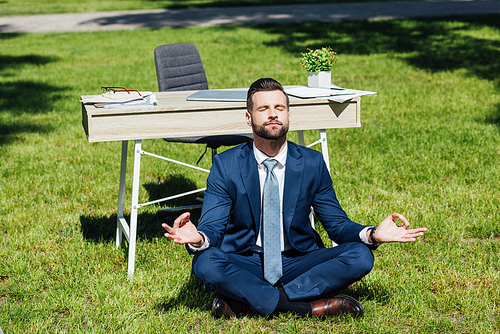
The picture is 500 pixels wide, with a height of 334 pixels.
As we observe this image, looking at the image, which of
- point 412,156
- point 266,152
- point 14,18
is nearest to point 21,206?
point 266,152

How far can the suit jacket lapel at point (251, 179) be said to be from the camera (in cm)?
328

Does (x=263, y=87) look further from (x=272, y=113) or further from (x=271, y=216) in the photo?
(x=271, y=216)

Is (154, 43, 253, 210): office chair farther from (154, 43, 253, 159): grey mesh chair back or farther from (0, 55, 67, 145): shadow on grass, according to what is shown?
(0, 55, 67, 145): shadow on grass

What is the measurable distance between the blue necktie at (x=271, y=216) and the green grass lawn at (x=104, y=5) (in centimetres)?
1927

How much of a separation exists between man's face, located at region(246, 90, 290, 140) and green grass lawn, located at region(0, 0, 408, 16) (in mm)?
19186

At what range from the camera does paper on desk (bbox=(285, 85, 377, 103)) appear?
390 centimetres

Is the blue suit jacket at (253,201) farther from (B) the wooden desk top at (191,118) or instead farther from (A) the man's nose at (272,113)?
(B) the wooden desk top at (191,118)

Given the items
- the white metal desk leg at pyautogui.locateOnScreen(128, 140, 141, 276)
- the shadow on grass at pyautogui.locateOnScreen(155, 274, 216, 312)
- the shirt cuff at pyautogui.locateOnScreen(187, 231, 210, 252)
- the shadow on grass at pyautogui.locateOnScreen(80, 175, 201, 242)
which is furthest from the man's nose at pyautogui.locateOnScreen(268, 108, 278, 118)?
the shadow on grass at pyautogui.locateOnScreen(80, 175, 201, 242)

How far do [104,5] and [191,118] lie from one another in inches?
876

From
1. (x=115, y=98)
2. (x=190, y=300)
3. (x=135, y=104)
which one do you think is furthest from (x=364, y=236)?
(x=115, y=98)

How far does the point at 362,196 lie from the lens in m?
5.27

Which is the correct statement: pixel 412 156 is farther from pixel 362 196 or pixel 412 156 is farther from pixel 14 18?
pixel 14 18

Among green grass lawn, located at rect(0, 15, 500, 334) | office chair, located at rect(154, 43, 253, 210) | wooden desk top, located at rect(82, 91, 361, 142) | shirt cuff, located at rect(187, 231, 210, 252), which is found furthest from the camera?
office chair, located at rect(154, 43, 253, 210)

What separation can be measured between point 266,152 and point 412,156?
3.38 m
